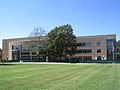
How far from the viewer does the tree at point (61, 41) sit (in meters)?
101

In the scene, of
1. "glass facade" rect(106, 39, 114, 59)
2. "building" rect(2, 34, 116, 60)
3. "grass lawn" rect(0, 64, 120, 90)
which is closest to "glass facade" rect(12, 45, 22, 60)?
"building" rect(2, 34, 116, 60)

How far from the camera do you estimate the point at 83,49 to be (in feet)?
403

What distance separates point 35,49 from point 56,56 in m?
13.7

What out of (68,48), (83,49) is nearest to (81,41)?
(83,49)

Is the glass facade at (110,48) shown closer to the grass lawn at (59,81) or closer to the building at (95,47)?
the building at (95,47)

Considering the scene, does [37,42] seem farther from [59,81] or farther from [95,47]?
[59,81]

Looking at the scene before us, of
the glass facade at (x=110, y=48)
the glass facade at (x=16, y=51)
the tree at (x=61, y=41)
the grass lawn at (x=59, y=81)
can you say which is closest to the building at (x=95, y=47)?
the glass facade at (x=110, y=48)

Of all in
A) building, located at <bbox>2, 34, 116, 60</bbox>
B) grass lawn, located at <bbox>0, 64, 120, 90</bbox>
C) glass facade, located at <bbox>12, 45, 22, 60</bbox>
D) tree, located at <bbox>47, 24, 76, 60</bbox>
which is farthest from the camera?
glass facade, located at <bbox>12, 45, 22, 60</bbox>

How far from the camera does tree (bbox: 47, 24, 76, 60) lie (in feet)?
331

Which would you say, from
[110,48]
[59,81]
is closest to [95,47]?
[110,48]

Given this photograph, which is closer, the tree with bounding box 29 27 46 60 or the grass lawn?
the grass lawn

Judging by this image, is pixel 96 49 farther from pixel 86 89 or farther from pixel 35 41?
pixel 86 89

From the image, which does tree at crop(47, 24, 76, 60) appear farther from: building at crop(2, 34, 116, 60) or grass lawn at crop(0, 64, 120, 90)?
grass lawn at crop(0, 64, 120, 90)

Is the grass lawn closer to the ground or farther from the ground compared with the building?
closer to the ground
